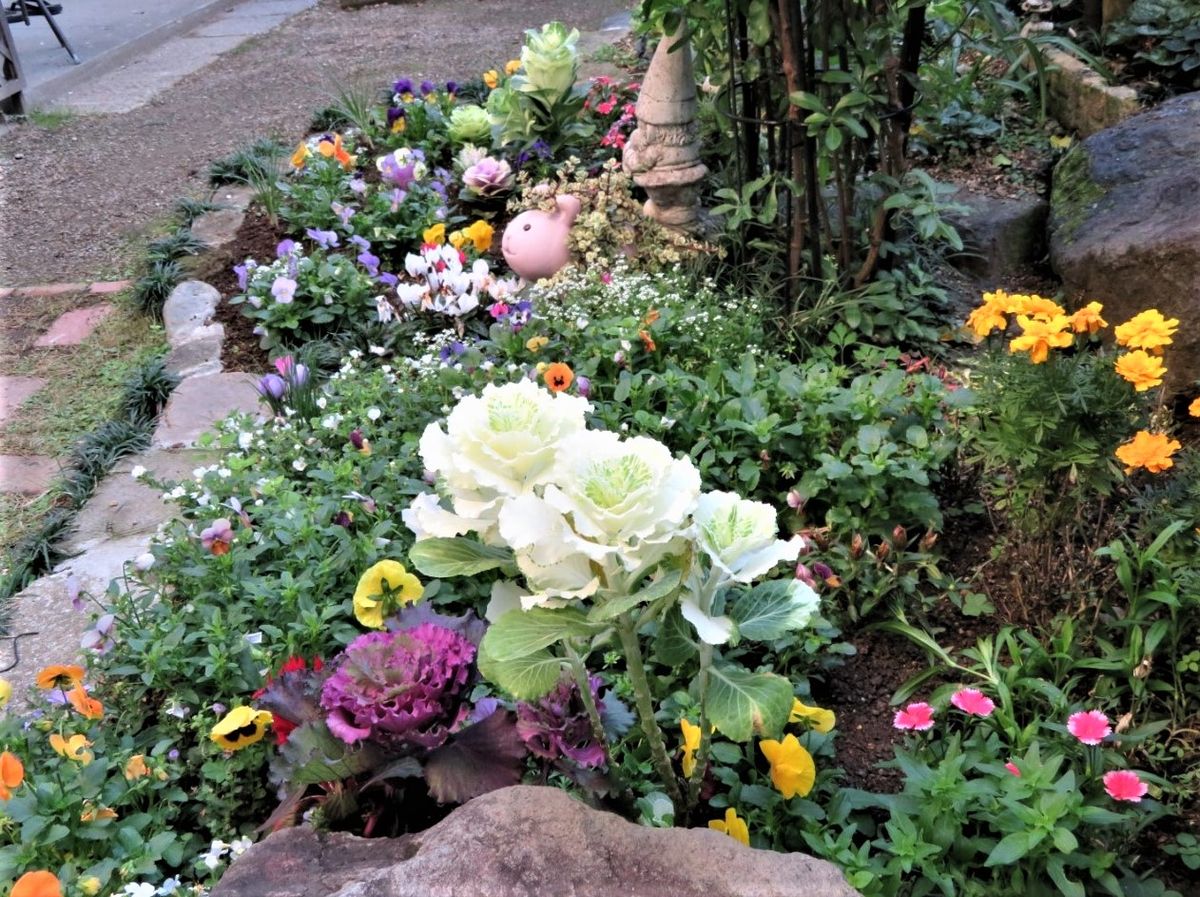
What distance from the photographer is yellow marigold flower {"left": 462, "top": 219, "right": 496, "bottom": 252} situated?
403 centimetres

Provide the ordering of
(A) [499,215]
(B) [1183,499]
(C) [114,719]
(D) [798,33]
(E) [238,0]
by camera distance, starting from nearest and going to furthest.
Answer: (C) [114,719] < (B) [1183,499] < (D) [798,33] < (A) [499,215] < (E) [238,0]

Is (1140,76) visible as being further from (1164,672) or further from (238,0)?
(238,0)

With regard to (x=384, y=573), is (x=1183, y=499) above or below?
below

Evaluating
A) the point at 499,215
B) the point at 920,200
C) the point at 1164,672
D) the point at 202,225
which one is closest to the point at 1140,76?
the point at 920,200

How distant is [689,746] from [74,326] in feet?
11.0

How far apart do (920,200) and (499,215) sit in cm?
198

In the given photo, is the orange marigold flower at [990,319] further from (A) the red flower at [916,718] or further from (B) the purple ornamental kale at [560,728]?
(B) the purple ornamental kale at [560,728]

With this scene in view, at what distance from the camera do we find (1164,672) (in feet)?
6.90

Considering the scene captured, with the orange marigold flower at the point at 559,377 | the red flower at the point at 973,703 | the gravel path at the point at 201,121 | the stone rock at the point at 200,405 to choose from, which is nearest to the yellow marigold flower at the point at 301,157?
the gravel path at the point at 201,121

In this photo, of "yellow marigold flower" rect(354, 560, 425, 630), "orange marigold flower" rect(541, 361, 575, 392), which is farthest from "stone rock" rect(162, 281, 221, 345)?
"yellow marigold flower" rect(354, 560, 425, 630)

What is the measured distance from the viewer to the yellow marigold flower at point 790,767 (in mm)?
1693

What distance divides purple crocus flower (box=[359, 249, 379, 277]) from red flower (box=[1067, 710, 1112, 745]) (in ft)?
9.61

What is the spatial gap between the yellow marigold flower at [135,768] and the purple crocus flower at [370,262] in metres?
2.35

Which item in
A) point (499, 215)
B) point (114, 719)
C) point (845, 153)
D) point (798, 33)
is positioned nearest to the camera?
point (114, 719)
